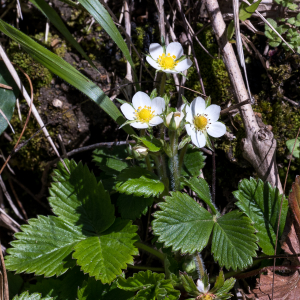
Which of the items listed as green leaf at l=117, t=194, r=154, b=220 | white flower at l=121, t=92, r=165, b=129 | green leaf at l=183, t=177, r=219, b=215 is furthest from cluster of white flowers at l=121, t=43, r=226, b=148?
green leaf at l=117, t=194, r=154, b=220

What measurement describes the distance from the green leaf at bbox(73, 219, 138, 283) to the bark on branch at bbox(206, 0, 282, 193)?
0.82 meters

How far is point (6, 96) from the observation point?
1.91 m

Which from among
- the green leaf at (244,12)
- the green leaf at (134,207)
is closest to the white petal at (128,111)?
the green leaf at (134,207)

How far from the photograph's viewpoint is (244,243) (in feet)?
5.01

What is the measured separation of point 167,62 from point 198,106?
0.33 metres

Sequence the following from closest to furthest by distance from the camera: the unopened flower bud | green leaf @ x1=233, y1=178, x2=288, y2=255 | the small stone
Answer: the unopened flower bud < green leaf @ x1=233, y1=178, x2=288, y2=255 < the small stone

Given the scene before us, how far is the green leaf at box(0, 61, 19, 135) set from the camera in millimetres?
1894

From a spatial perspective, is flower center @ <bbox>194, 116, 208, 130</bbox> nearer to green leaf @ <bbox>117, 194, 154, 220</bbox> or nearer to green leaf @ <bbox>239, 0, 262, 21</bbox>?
green leaf @ <bbox>117, 194, 154, 220</bbox>

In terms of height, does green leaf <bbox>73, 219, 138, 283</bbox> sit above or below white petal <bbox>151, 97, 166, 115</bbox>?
below

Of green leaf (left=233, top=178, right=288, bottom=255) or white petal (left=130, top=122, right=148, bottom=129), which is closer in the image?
white petal (left=130, top=122, right=148, bottom=129)

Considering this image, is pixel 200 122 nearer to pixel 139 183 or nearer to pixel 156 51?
pixel 139 183

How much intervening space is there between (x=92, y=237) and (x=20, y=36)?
1.16m

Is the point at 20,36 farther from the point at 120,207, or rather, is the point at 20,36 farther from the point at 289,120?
the point at 289,120

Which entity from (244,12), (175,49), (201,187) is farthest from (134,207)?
(244,12)
